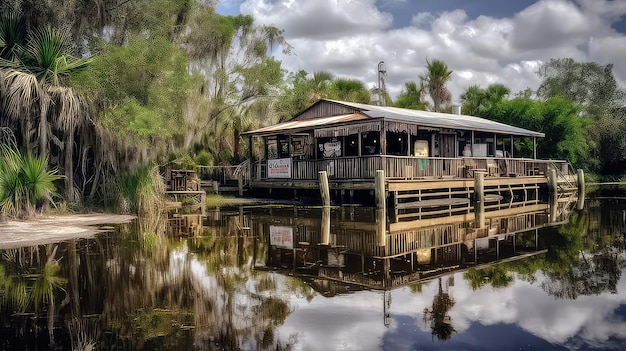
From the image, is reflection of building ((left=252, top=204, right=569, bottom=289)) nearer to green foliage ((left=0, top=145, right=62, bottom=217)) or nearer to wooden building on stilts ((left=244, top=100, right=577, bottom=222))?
wooden building on stilts ((left=244, top=100, right=577, bottom=222))

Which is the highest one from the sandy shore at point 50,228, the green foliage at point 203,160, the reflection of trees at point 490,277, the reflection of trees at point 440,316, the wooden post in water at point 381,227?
the green foliage at point 203,160

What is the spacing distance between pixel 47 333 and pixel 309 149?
81.0 feet

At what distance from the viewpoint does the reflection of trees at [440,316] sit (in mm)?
6160

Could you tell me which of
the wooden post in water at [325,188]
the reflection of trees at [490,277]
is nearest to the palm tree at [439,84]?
the wooden post in water at [325,188]

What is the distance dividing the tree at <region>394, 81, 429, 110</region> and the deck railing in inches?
624

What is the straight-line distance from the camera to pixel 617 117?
54.9 m

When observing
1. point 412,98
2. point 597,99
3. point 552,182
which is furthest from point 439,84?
point 597,99

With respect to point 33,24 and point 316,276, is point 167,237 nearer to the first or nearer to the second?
point 316,276

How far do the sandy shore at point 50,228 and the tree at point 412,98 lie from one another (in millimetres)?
32139

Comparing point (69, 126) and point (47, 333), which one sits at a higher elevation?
point (69, 126)

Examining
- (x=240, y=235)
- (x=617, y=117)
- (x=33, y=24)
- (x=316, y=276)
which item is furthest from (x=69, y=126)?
(x=617, y=117)

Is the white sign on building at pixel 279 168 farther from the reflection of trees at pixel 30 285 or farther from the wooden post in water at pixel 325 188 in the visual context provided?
the reflection of trees at pixel 30 285

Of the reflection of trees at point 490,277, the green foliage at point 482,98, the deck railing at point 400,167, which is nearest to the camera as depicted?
the reflection of trees at point 490,277

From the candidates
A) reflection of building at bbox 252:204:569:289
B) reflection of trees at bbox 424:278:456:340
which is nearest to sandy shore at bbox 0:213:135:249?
reflection of building at bbox 252:204:569:289
